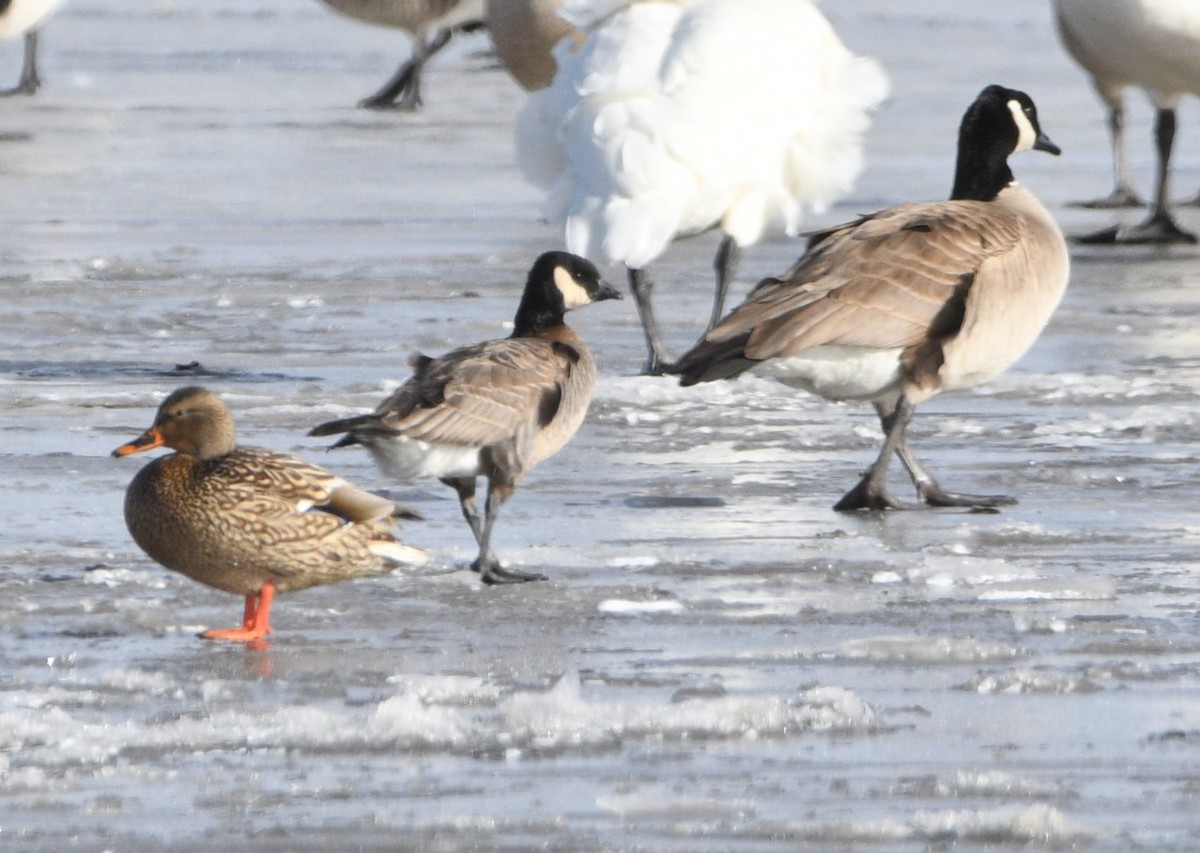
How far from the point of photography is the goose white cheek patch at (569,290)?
7.08m

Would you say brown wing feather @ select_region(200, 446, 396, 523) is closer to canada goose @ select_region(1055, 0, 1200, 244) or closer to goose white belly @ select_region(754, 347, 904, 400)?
goose white belly @ select_region(754, 347, 904, 400)

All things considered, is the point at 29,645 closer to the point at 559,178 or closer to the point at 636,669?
the point at 636,669

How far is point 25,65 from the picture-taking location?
20.8 meters

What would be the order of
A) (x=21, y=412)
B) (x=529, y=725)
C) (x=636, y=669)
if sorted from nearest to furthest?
(x=529, y=725) < (x=636, y=669) < (x=21, y=412)

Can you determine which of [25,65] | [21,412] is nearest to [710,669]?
[21,412]

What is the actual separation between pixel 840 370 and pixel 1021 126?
1.41 m

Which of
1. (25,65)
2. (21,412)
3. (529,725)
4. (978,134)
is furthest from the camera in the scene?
(25,65)

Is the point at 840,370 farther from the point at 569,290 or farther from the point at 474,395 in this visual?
the point at 474,395

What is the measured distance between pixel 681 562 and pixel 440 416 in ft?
2.39

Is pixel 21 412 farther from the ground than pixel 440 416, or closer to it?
closer to it

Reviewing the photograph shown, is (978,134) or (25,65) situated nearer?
(978,134)

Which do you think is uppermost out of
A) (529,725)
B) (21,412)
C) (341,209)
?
(529,725)

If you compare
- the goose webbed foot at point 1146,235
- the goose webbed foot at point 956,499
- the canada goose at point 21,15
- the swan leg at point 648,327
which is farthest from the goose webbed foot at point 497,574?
the canada goose at point 21,15

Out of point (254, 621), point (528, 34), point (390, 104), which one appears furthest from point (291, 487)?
point (390, 104)
